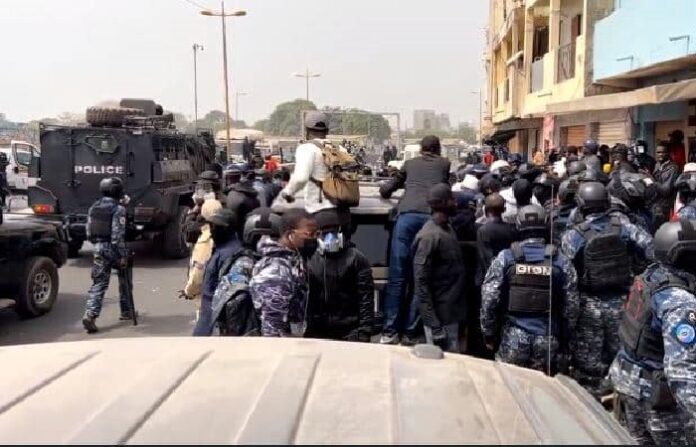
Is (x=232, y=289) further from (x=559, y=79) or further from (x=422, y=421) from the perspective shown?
(x=559, y=79)

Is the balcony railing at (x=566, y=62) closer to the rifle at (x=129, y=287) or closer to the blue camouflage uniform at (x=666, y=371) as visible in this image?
the rifle at (x=129, y=287)

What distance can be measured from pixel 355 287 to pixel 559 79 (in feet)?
59.7

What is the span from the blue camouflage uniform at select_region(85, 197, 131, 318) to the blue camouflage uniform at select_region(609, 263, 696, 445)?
5728 millimetres

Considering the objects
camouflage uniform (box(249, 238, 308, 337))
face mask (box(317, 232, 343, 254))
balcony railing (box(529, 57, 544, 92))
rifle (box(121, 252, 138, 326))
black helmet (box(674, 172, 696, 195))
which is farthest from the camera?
balcony railing (box(529, 57, 544, 92))

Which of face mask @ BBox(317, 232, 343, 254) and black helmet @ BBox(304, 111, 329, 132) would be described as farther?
black helmet @ BBox(304, 111, 329, 132)

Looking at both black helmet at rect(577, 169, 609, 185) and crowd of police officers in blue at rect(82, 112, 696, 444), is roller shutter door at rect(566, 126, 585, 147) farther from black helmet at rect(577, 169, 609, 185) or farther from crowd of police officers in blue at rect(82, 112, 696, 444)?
crowd of police officers in blue at rect(82, 112, 696, 444)

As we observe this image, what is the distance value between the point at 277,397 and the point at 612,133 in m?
17.9

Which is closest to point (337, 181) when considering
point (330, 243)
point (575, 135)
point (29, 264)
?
point (330, 243)

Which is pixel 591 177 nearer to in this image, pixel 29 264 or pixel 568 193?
pixel 568 193

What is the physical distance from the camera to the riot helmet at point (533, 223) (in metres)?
4.47

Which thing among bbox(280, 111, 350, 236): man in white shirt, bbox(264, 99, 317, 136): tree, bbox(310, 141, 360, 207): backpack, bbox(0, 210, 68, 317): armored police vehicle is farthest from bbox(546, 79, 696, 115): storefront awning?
bbox(264, 99, 317, 136): tree

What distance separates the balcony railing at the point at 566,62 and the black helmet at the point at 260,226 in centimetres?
1661

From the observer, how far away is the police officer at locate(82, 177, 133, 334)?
26.1 ft

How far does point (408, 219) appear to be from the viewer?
5305 mm
